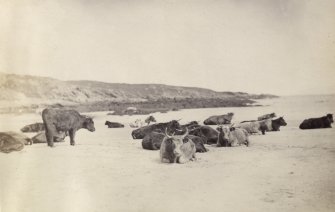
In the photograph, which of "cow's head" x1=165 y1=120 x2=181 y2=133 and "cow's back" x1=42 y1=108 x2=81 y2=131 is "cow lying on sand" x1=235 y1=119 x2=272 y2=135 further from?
"cow's back" x1=42 y1=108 x2=81 y2=131

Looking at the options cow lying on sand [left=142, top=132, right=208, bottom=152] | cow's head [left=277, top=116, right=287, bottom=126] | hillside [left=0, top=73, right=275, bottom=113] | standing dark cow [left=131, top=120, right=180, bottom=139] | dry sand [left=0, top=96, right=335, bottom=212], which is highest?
hillside [left=0, top=73, right=275, bottom=113]

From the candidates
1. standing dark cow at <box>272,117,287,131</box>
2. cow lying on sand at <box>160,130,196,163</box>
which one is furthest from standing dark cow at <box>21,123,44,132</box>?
standing dark cow at <box>272,117,287,131</box>

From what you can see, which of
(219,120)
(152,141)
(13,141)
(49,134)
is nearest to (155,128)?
(152,141)

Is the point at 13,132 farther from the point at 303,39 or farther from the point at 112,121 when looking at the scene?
the point at 303,39

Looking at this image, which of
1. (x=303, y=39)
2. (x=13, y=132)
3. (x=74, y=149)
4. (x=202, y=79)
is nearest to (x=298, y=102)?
(x=303, y=39)

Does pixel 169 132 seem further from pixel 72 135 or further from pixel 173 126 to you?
pixel 72 135

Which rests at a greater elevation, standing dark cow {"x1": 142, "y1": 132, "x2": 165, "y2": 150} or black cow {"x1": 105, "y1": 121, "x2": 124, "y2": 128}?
black cow {"x1": 105, "y1": 121, "x2": 124, "y2": 128}
